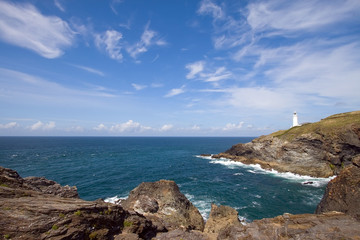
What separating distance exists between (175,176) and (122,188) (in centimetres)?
1923

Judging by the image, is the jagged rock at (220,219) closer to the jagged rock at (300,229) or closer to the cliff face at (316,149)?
the jagged rock at (300,229)

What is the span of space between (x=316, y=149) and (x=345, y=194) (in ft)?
158

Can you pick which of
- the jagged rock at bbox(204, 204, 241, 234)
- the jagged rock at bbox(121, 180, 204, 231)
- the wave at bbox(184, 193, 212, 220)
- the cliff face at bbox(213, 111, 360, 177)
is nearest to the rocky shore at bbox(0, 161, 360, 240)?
the jagged rock at bbox(204, 204, 241, 234)

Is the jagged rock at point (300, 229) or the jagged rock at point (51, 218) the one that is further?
the jagged rock at point (300, 229)

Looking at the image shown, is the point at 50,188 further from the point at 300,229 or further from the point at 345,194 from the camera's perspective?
the point at 345,194

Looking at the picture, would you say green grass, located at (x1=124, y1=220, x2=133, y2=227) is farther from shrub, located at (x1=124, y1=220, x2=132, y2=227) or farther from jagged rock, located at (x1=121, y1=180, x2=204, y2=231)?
jagged rock, located at (x1=121, y1=180, x2=204, y2=231)

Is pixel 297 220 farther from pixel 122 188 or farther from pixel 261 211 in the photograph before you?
pixel 122 188

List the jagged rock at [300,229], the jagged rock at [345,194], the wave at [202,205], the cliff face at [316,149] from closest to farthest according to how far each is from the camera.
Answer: the jagged rock at [300,229] < the jagged rock at [345,194] < the wave at [202,205] < the cliff face at [316,149]

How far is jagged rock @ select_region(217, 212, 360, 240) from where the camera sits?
1308cm

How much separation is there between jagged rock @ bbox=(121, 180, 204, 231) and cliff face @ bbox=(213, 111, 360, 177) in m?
52.4

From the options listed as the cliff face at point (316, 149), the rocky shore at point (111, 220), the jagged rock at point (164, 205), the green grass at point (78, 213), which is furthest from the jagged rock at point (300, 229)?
the cliff face at point (316, 149)

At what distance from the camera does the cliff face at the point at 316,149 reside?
54500mm

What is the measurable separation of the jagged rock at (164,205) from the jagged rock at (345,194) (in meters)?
18.2

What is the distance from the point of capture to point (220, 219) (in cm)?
2572
